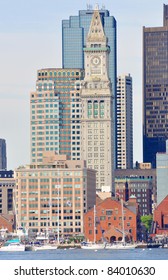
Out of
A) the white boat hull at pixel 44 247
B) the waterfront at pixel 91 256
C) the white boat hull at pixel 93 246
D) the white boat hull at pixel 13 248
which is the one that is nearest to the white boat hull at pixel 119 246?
the white boat hull at pixel 93 246

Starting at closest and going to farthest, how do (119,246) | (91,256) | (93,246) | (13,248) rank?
1. (91,256)
2. (13,248)
3. (93,246)
4. (119,246)

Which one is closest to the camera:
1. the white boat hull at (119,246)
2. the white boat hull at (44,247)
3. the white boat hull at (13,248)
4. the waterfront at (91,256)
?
the waterfront at (91,256)

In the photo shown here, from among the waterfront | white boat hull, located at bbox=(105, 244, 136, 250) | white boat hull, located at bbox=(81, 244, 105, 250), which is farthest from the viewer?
white boat hull, located at bbox=(105, 244, 136, 250)

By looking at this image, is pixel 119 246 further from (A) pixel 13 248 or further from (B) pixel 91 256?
(B) pixel 91 256

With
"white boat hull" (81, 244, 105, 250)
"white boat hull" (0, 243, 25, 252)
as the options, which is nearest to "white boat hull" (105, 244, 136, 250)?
"white boat hull" (81, 244, 105, 250)

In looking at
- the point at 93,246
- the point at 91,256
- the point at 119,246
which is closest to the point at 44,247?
the point at 93,246

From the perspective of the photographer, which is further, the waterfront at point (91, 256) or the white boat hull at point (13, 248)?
the white boat hull at point (13, 248)

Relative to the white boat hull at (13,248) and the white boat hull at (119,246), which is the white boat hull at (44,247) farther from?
the white boat hull at (119,246)

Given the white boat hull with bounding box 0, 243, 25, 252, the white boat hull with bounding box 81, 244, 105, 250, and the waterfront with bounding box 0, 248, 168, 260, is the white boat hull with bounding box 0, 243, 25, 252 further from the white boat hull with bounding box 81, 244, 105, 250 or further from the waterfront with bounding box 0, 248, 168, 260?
the waterfront with bounding box 0, 248, 168, 260

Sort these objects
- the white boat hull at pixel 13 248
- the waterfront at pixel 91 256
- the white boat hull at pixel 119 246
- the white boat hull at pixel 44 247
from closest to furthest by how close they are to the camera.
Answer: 1. the waterfront at pixel 91 256
2. the white boat hull at pixel 13 248
3. the white boat hull at pixel 119 246
4. the white boat hull at pixel 44 247
